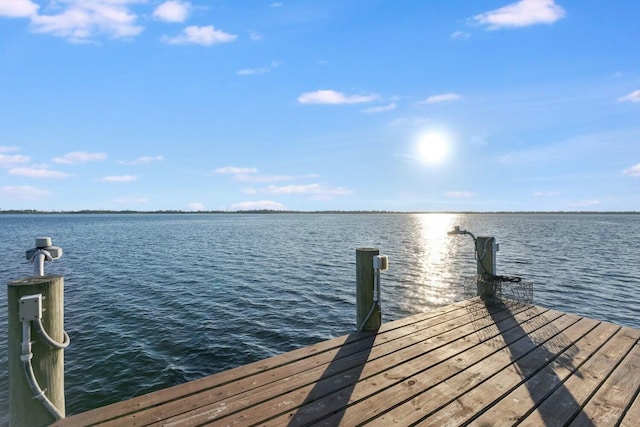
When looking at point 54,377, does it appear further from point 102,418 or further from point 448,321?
point 448,321

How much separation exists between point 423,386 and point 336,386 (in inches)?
34.1

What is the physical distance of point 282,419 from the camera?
110 inches

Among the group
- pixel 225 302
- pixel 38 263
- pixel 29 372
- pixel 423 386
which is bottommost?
pixel 225 302

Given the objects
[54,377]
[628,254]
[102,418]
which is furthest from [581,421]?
[628,254]

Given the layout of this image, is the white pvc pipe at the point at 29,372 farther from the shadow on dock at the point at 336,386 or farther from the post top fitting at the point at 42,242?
the shadow on dock at the point at 336,386

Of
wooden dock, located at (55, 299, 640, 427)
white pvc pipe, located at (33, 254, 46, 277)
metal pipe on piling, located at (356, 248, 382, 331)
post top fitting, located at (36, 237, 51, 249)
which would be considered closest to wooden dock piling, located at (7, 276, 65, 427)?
wooden dock, located at (55, 299, 640, 427)

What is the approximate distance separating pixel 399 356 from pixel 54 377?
3447 millimetres

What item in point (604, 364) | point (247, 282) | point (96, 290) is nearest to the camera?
point (604, 364)

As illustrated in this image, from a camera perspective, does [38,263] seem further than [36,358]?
Yes

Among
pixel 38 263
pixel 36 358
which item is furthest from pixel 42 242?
pixel 36 358

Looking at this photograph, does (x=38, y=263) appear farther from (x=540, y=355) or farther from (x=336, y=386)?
(x=540, y=355)

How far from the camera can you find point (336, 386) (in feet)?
10.9

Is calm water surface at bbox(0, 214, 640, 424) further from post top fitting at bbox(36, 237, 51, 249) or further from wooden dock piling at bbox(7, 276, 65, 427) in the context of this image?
Answer: post top fitting at bbox(36, 237, 51, 249)

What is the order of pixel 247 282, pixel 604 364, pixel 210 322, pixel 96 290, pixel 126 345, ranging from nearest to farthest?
pixel 604 364 < pixel 126 345 < pixel 210 322 < pixel 96 290 < pixel 247 282
